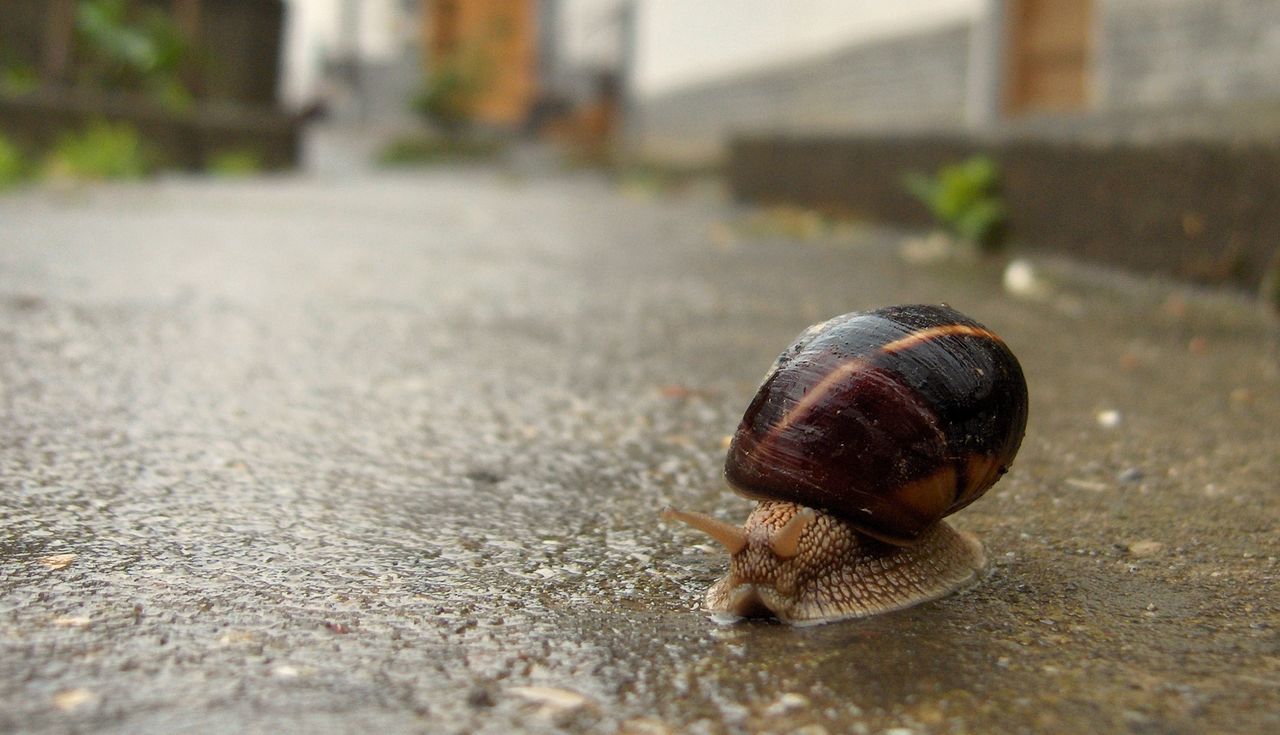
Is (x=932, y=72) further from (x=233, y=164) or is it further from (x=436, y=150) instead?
(x=436, y=150)

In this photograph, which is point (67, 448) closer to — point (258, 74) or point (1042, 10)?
point (1042, 10)

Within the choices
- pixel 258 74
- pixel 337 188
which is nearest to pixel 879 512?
pixel 337 188

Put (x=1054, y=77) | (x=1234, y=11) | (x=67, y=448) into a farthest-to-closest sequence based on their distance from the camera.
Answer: (x=1054, y=77) < (x=1234, y=11) < (x=67, y=448)

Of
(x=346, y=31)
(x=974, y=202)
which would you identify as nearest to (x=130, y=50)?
(x=974, y=202)

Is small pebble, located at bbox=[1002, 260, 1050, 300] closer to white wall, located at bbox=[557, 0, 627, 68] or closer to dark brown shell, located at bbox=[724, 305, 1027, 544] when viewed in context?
dark brown shell, located at bbox=[724, 305, 1027, 544]

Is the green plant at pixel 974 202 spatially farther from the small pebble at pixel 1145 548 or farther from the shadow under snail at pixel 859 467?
the shadow under snail at pixel 859 467
